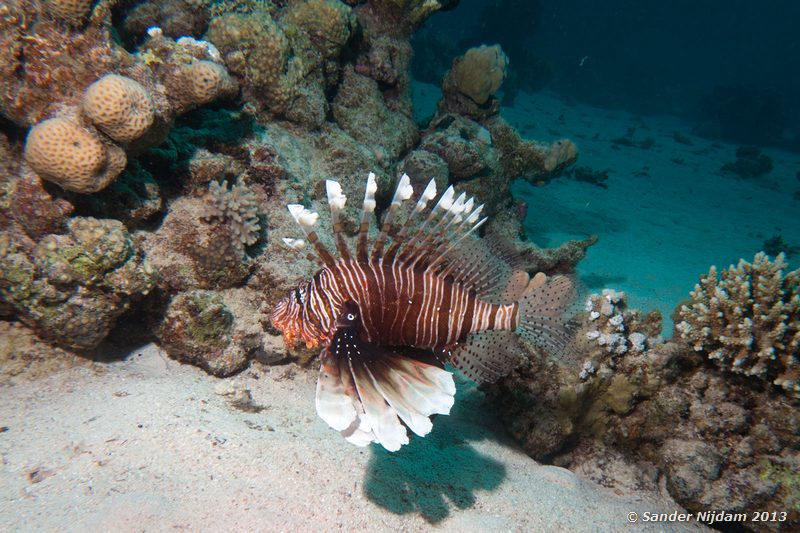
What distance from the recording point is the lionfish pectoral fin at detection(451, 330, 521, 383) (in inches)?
129

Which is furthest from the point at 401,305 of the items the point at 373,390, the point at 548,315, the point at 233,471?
the point at 233,471

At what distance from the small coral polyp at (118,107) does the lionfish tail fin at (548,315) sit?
3.52 m

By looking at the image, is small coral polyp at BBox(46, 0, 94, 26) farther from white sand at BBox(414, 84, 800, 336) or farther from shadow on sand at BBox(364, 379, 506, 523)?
white sand at BBox(414, 84, 800, 336)

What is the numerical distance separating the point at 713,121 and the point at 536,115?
19124 millimetres

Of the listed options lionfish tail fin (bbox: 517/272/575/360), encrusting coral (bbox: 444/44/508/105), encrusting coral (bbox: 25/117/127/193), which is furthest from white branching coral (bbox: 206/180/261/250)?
encrusting coral (bbox: 444/44/508/105)

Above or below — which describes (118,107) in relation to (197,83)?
below

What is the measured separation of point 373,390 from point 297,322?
0.75m

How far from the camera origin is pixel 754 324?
3.94 meters

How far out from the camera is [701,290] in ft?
14.7

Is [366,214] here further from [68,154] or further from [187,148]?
[187,148]

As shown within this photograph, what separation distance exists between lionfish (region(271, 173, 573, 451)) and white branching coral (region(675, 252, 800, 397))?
73.3 inches

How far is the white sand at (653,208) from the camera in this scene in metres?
10.4

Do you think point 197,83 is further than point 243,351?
Yes

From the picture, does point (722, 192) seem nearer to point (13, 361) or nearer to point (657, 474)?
point (657, 474)
